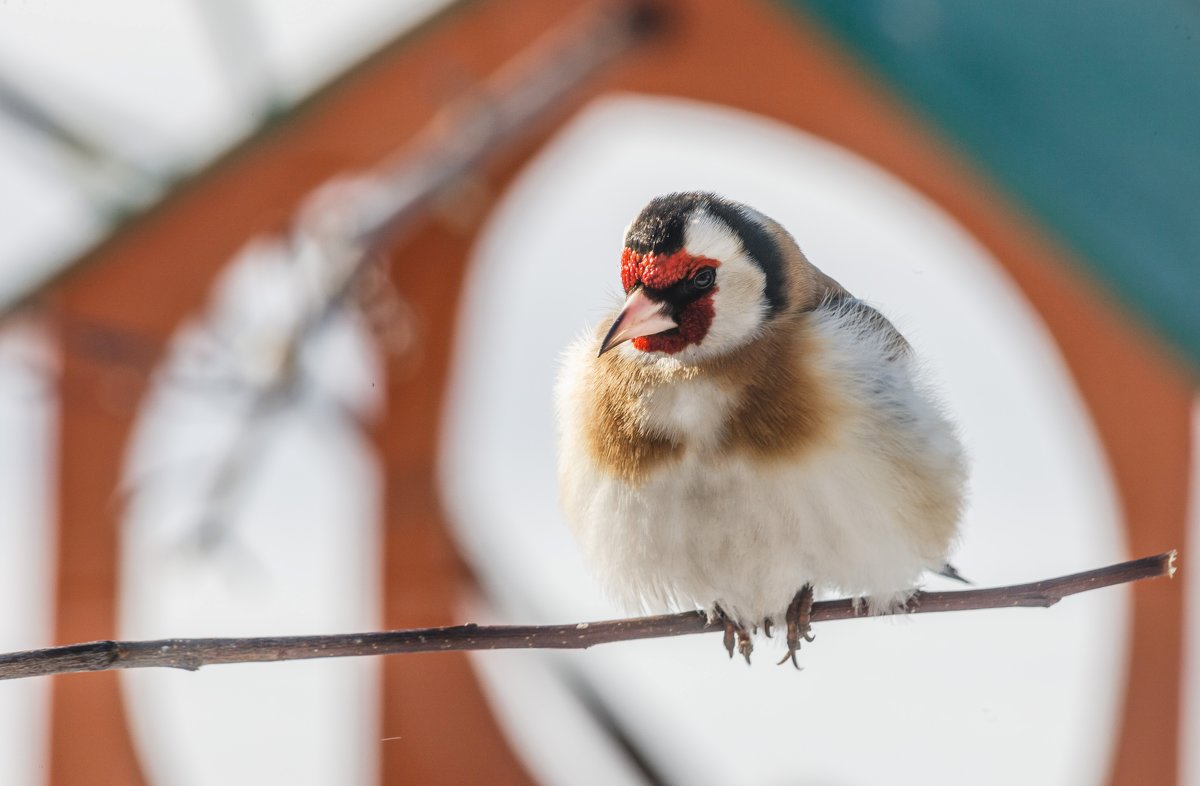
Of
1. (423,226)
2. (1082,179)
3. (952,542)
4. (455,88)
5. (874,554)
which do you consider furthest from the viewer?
(423,226)

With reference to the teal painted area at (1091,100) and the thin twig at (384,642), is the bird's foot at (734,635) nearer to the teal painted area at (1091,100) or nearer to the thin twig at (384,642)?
the thin twig at (384,642)

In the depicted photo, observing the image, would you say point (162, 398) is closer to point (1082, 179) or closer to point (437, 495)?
point (437, 495)

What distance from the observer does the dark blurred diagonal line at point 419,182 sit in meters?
2.24

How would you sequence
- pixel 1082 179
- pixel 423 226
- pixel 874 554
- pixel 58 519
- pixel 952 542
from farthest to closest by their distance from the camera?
pixel 58 519, pixel 423 226, pixel 952 542, pixel 874 554, pixel 1082 179

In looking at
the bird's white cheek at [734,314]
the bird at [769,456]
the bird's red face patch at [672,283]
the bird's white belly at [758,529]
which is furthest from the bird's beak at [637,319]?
the bird's white belly at [758,529]

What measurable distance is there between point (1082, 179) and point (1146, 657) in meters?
0.55

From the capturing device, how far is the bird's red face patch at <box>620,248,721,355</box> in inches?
45.5

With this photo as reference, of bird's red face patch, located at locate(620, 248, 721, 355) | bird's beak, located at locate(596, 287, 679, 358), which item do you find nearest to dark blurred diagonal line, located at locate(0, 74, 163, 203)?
bird's red face patch, located at locate(620, 248, 721, 355)

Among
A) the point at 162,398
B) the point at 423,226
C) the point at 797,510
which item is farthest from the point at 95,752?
the point at 797,510

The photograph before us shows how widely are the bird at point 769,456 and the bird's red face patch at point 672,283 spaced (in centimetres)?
10

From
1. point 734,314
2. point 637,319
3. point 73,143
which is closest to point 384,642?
point 637,319

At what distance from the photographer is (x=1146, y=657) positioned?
153 centimetres

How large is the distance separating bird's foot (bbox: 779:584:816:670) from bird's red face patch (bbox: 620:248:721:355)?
0.54 metres

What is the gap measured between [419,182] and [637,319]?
1.50m
